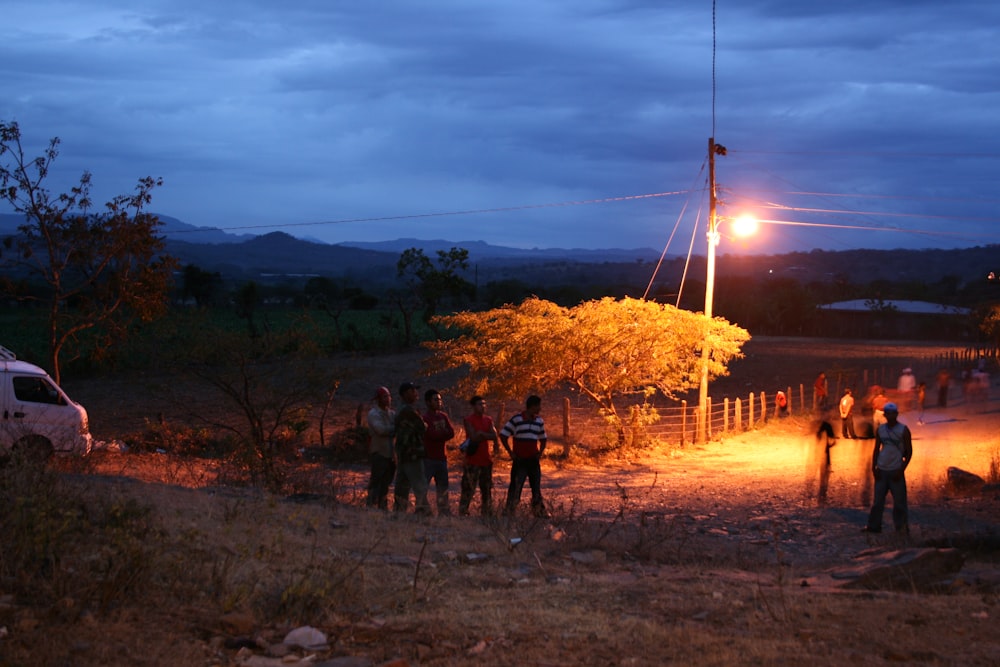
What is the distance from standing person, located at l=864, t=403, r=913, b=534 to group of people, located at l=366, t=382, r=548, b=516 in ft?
13.1

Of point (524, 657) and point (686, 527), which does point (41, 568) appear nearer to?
point (524, 657)

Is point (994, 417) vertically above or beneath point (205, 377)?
beneath

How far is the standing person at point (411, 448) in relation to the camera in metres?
10.5

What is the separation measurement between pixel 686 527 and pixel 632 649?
6177mm

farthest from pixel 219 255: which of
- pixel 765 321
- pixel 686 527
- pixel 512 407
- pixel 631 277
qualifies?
pixel 686 527

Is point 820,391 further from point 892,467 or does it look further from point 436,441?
point 436,441

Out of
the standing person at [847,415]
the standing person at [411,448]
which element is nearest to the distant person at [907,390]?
the standing person at [847,415]

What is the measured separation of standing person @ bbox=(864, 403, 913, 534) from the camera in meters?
11.1

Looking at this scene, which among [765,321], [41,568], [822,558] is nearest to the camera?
[41,568]

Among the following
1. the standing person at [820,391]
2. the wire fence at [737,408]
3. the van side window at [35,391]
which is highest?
the van side window at [35,391]

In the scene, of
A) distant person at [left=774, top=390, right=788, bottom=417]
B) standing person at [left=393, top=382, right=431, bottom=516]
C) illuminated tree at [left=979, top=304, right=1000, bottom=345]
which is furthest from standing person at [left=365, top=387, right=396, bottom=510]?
illuminated tree at [left=979, top=304, right=1000, bottom=345]

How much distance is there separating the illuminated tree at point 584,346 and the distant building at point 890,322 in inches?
1984

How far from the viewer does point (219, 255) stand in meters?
192

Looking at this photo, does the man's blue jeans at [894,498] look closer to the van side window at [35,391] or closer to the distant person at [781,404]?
the van side window at [35,391]
